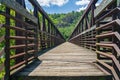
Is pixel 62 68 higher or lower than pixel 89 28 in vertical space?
lower

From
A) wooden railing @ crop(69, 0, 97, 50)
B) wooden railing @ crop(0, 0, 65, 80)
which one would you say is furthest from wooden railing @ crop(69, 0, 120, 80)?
wooden railing @ crop(0, 0, 65, 80)

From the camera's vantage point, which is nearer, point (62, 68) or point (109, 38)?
point (62, 68)

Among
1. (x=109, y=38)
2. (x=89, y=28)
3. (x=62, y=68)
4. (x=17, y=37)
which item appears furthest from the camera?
(x=89, y=28)

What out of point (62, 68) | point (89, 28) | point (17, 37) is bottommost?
point (62, 68)

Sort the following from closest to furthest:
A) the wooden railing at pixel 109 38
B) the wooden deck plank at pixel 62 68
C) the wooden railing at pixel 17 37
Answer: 1. the wooden railing at pixel 17 37
2. the wooden railing at pixel 109 38
3. the wooden deck plank at pixel 62 68

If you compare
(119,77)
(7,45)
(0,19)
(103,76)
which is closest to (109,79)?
(103,76)

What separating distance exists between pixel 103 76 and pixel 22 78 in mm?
1282

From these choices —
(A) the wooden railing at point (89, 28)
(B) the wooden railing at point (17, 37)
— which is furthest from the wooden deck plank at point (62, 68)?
(A) the wooden railing at point (89, 28)

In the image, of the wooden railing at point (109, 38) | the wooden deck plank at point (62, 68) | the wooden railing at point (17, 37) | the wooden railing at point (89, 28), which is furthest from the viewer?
the wooden railing at point (89, 28)

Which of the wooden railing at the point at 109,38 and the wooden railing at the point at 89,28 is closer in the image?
the wooden railing at the point at 109,38

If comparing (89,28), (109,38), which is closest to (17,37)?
(109,38)

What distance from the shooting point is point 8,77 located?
128 inches

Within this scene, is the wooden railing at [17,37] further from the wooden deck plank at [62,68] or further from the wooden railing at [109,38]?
the wooden railing at [109,38]

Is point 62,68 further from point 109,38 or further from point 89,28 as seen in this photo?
point 89,28
